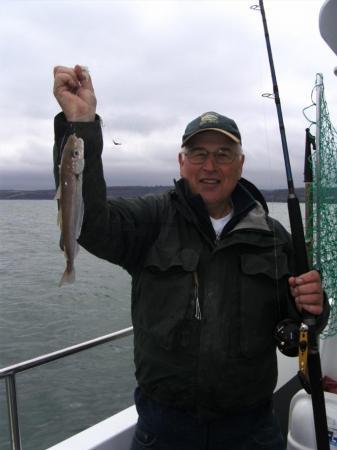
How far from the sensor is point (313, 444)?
10.2 feet

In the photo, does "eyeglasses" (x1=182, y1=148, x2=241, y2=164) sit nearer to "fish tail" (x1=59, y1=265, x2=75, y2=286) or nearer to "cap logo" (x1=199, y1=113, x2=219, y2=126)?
"cap logo" (x1=199, y1=113, x2=219, y2=126)

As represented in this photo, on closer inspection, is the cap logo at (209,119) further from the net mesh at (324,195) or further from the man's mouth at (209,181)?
the net mesh at (324,195)

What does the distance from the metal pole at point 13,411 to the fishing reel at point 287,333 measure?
1500mm

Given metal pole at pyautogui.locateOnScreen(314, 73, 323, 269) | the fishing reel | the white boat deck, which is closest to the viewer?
the fishing reel

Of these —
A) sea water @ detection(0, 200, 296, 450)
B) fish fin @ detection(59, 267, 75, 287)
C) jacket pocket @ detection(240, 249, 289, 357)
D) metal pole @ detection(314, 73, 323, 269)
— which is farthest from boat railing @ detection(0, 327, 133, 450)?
metal pole @ detection(314, 73, 323, 269)

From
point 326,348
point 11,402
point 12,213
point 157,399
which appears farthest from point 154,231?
point 12,213

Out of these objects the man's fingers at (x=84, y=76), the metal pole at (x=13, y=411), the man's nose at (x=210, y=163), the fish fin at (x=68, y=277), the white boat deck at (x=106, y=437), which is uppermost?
the man's fingers at (x=84, y=76)

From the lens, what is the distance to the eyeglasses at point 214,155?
2453 millimetres

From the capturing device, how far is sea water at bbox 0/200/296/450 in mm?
7102

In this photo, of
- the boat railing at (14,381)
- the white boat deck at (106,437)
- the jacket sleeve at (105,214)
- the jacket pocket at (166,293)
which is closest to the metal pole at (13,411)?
the boat railing at (14,381)

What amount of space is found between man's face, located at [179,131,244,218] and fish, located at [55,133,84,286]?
0.76m

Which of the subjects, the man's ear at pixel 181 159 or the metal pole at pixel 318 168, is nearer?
the man's ear at pixel 181 159

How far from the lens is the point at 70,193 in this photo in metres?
1.87

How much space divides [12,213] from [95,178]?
1257 inches
